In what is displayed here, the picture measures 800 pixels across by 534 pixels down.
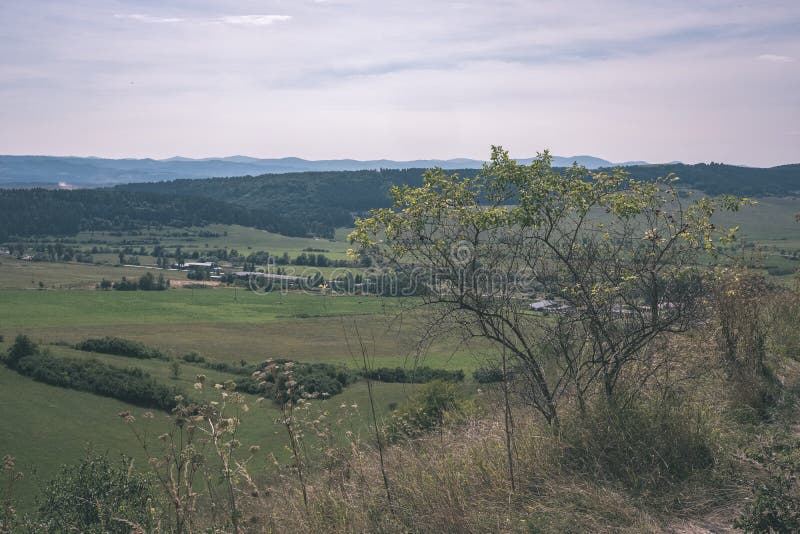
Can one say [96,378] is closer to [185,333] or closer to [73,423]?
[73,423]

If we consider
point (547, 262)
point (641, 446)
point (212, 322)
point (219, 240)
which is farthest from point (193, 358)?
point (219, 240)

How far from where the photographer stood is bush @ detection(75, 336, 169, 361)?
196 feet

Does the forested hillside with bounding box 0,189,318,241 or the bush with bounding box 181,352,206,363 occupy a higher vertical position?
the forested hillside with bounding box 0,189,318,241

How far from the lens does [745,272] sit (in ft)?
28.3

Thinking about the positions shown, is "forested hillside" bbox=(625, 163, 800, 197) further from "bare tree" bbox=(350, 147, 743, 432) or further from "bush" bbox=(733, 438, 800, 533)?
"bush" bbox=(733, 438, 800, 533)

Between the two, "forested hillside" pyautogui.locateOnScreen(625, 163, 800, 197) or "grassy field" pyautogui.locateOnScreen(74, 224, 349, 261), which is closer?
"forested hillside" pyautogui.locateOnScreen(625, 163, 800, 197)

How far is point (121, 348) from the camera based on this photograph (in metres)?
60.7

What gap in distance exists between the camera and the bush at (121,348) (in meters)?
59.7

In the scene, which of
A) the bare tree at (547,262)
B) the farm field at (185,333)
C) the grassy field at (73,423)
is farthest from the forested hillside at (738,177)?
the bare tree at (547,262)

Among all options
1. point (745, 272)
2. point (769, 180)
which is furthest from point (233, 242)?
point (745, 272)

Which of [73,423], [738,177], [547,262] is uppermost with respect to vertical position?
[738,177]

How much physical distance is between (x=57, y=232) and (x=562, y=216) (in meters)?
179

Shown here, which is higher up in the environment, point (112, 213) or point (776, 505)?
point (776, 505)

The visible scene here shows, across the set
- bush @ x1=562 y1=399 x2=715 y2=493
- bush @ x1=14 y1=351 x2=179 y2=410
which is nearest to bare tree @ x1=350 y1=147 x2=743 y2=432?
bush @ x1=562 y1=399 x2=715 y2=493
